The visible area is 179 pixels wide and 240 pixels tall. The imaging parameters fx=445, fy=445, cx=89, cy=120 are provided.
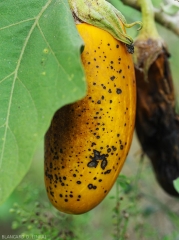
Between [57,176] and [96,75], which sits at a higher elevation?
[96,75]

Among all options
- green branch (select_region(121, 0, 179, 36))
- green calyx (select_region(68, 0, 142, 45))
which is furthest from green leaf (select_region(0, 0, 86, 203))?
green branch (select_region(121, 0, 179, 36))

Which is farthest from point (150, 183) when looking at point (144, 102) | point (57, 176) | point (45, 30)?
point (45, 30)

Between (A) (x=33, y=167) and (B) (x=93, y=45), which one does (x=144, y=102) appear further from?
(A) (x=33, y=167)

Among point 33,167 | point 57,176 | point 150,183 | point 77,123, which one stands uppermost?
point 77,123

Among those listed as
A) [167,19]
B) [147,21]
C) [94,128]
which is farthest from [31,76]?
[167,19]

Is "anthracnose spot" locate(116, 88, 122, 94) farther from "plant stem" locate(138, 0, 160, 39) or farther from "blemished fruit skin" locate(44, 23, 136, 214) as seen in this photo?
"plant stem" locate(138, 0, 160, 39)

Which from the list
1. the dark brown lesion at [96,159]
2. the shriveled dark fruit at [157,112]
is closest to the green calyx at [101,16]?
the dark brown lesion at [96,159]
